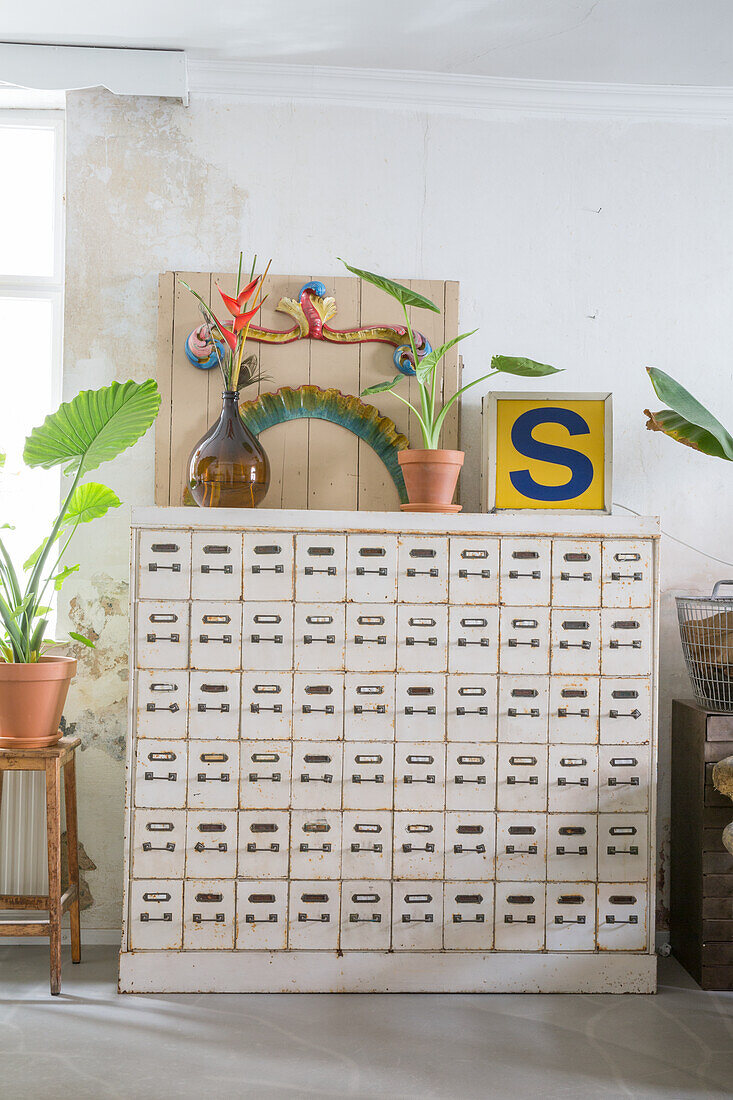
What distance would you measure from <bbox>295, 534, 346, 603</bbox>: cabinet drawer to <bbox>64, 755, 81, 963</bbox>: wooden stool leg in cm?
94

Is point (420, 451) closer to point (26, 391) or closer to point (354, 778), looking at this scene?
point (354, 778)

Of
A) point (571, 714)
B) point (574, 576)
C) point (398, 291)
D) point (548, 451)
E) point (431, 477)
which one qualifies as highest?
point (398, 291)

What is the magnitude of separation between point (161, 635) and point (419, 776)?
0.86m

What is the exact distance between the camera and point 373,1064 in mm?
2086

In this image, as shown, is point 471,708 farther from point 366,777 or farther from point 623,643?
point 623,643

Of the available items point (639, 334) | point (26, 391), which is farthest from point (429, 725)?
point (26, 391)

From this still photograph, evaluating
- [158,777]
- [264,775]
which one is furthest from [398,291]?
[158,777]

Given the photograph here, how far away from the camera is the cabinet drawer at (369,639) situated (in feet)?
8.11

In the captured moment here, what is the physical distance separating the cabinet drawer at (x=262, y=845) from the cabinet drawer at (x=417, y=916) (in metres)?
0.34

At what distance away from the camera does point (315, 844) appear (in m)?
2.46

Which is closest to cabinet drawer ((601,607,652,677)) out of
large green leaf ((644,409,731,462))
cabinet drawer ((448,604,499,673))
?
cabinet drawer ((448,604,499,673))

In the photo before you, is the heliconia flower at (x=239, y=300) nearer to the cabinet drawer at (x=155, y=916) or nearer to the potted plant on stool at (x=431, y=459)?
the potted plant on stool at (x=431, y=459)

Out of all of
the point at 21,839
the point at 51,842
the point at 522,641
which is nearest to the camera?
the point at 51,842

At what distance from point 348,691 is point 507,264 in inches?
62.6
